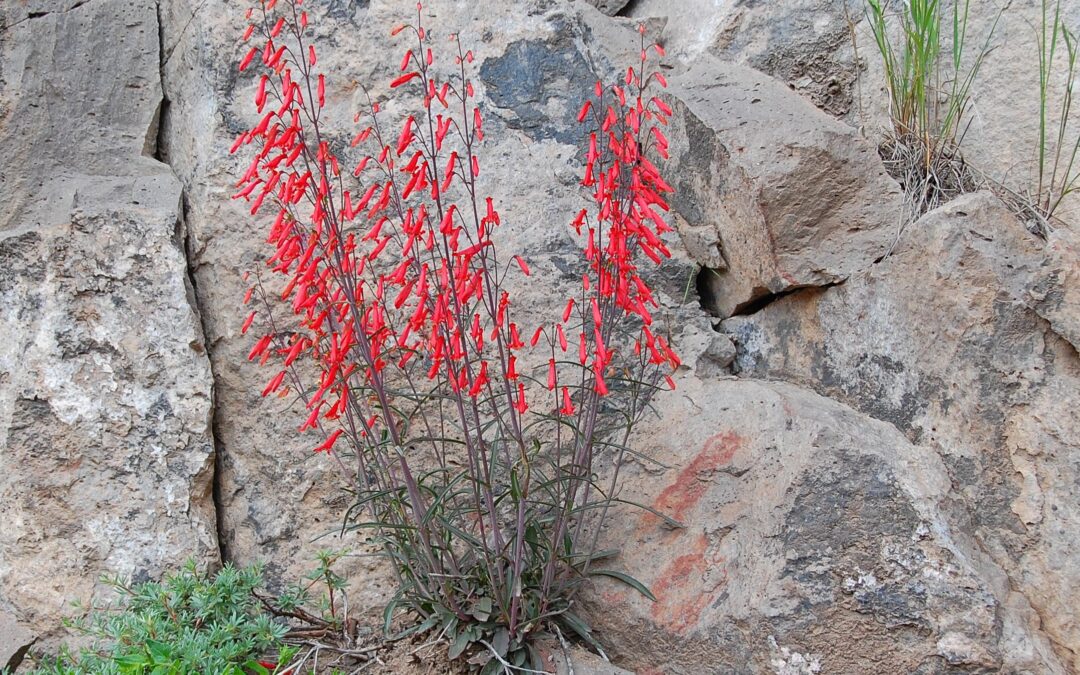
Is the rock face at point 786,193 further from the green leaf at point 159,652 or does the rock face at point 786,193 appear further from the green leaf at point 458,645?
the green leaf at point 159,652

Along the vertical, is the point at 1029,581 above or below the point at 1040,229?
below

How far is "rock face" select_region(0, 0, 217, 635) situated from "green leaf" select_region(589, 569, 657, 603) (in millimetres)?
1394

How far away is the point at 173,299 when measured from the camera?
3.48m

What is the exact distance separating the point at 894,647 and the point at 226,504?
2.36 metres

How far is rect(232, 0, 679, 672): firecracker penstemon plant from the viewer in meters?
2.55

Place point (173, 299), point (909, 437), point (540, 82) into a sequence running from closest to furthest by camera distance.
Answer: point (909, 437)
point (173, 299)
point (540, 82)

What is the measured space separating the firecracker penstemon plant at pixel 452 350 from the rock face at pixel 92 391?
38cm

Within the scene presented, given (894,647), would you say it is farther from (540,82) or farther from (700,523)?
(540,82)

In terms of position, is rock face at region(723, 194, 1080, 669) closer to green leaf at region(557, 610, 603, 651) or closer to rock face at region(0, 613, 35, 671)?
green leaf at region(557, 610, 603, 651)

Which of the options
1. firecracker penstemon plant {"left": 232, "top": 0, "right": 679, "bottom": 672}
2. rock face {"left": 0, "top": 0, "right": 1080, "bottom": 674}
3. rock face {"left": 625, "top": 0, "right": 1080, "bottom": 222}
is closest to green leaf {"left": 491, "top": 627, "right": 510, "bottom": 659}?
firecracker penstemon plant {"left": 232, "top": 0, "right": 679, "bottom": 672}

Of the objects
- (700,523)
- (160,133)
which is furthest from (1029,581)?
(160,133)

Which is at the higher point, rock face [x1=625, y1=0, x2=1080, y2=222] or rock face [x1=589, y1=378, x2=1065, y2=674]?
rock face [x1=625, y1=0, x2=1080, y2=222]

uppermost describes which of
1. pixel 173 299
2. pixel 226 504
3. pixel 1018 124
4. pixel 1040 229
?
pixel 1018 124

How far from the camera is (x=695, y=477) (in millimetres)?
3221
